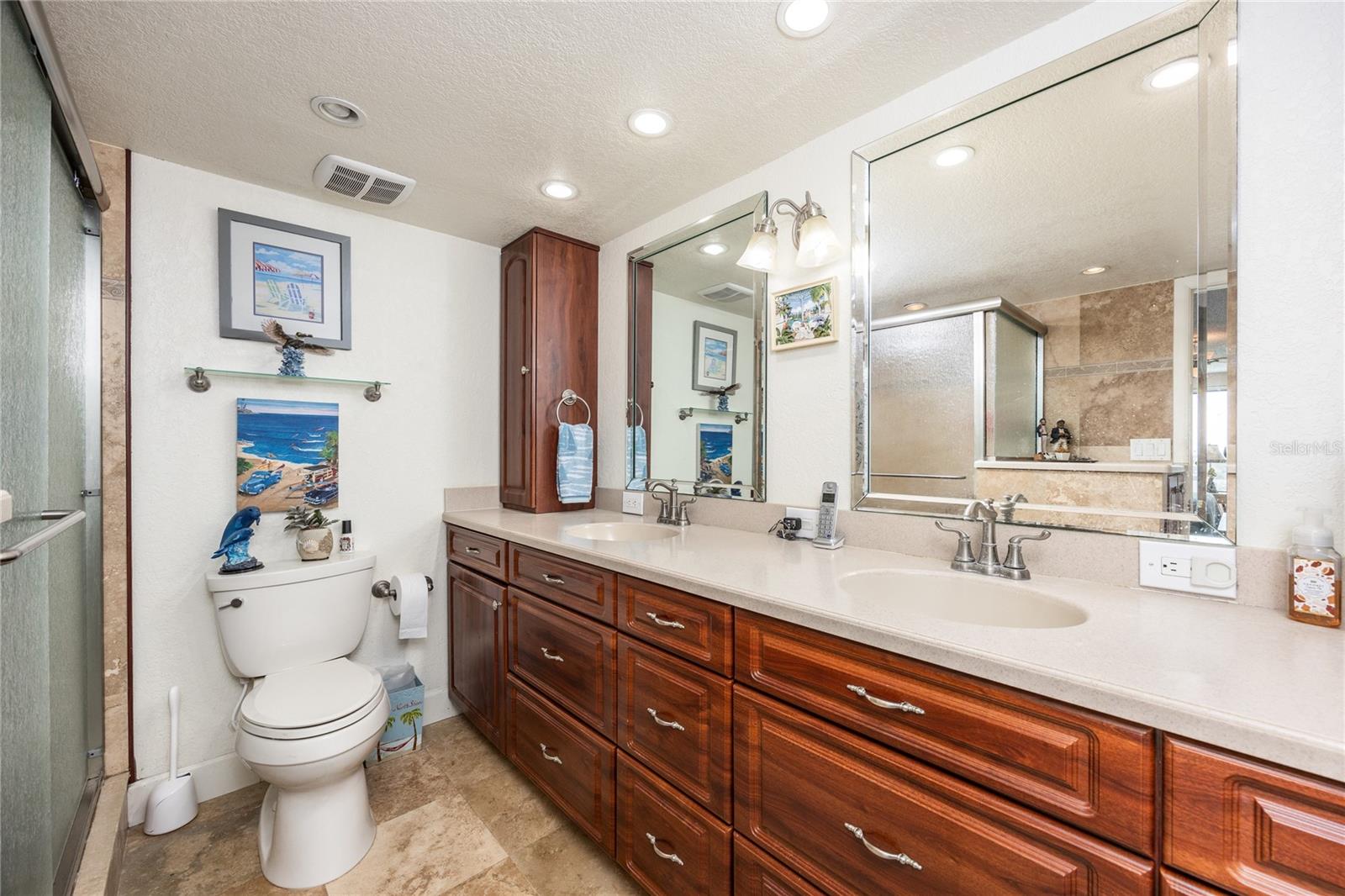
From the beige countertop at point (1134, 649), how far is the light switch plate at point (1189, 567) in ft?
0.08

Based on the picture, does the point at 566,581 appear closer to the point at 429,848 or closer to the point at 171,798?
the point at 429,848

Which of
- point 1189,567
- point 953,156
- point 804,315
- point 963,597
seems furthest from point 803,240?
point 1189,567

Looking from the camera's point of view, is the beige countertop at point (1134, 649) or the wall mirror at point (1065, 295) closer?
the beige countertop at point (1134, 649)

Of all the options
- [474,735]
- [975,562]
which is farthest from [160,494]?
[975,562]

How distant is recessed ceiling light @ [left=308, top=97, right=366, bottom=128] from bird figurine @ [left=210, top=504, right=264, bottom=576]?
1317 mm

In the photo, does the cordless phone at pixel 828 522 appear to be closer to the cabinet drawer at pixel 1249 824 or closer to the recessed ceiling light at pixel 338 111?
the cabinet drawer at pixel 1249 824

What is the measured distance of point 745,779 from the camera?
1128mm

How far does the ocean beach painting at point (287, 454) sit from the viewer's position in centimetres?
197

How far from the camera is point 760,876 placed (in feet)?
3.64

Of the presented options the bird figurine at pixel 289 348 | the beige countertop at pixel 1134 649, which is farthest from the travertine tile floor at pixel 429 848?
the bird figurine at pixel 289 348

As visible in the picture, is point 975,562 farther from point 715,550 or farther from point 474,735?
point 474,735

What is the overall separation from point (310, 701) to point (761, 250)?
76.2 inches

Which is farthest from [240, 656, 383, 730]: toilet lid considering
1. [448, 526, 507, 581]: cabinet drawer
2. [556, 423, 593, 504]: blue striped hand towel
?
[556, 423, 593, 504]: blue striped hand towel

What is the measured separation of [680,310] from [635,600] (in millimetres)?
1342
